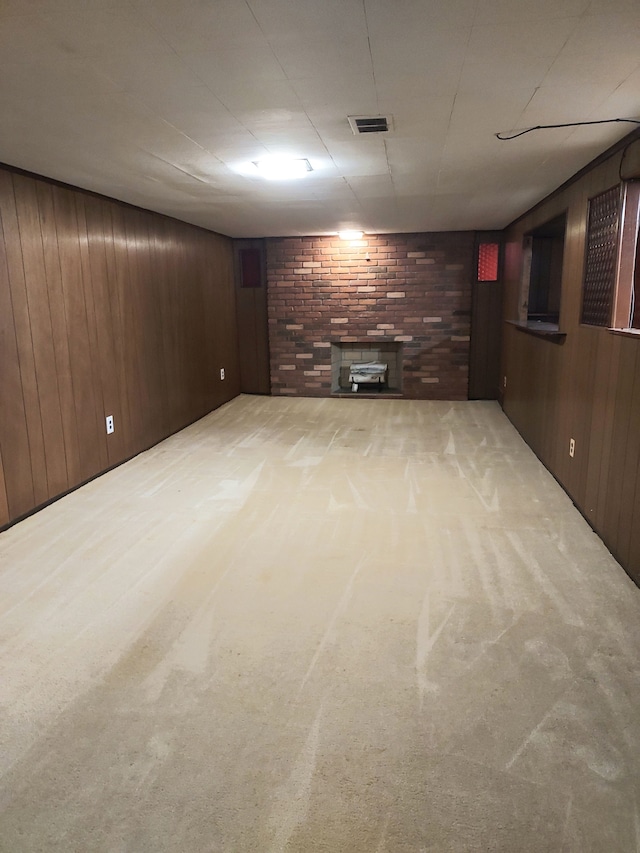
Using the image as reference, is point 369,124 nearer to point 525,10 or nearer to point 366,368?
point 525,10

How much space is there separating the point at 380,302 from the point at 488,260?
1.32m

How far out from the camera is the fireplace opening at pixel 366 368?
22.7ft

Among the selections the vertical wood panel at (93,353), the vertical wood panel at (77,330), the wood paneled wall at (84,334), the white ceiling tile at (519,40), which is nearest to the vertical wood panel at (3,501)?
the wood paneled wall at (84,334)

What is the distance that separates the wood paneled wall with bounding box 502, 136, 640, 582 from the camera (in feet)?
8.32

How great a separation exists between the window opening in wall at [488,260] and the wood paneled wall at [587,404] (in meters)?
1.52

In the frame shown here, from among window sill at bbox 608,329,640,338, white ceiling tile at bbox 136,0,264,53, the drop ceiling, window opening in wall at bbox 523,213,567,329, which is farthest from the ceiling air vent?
window opening in wall at bbox 523,213,567,329

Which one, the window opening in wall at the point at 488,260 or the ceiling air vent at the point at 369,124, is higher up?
the ceiling air vent at the point at 369,124

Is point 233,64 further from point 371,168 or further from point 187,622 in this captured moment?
point 187,622

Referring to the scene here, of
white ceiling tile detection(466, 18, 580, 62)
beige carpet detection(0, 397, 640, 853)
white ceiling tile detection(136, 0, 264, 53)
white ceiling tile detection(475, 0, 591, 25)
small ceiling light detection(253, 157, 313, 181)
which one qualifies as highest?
small ceiling light detection(253, 157, 313, 181)

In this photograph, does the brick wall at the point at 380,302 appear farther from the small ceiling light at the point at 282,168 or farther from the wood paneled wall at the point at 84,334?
the small ceiling light at the point at 282,168

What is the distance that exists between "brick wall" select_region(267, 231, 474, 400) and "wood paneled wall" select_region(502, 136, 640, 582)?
1.75 metres

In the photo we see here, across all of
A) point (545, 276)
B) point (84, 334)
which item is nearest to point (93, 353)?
point (84, 334)

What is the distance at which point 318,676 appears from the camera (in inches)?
73.5

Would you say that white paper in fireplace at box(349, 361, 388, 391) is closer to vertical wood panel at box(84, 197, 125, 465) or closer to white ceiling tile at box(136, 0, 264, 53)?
vertical wood panel at box(84, 197, 125, 465)
